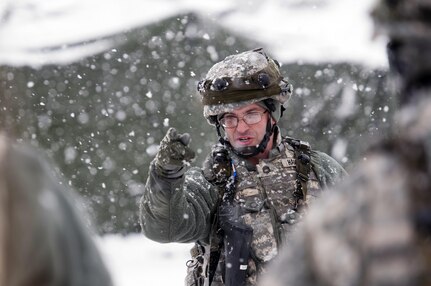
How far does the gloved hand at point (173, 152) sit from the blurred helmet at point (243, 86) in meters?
0.64

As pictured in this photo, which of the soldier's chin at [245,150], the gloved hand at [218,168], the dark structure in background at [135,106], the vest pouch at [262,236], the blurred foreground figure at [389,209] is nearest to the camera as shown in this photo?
the blurred foreground figure at [389,209]

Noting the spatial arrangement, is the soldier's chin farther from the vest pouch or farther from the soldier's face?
the vest pouch

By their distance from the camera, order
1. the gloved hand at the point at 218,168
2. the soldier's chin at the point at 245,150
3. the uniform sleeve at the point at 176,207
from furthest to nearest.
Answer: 1. the soldier's chin at the point at 245,150
2. the gloved hand at the point at 218,168
3. the uniform sleeve at the point at 176,207

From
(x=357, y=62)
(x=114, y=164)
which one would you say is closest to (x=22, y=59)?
(x=114, y=164)

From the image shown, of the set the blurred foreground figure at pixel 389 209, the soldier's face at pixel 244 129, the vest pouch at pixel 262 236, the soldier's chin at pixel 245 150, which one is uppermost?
the soldier's face at pixel 244 129

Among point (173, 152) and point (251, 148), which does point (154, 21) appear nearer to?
point (251, 148)

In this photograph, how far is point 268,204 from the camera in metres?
3.91

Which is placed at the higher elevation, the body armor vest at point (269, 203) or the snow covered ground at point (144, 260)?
the snow covered ground at point (144, 260)

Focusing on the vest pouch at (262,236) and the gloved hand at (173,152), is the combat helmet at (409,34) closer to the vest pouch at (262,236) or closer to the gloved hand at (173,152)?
the gloved hand at (173,152)

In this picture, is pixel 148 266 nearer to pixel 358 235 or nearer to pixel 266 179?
pixel 266 179

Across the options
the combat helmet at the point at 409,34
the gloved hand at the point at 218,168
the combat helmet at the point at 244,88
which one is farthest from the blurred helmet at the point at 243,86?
the combat helmet at the point at 409,34

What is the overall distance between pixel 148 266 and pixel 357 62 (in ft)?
11.3

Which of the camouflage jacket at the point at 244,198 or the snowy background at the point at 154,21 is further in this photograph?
the snowy background at the point at 154,21

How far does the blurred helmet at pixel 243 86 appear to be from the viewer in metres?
4.11
